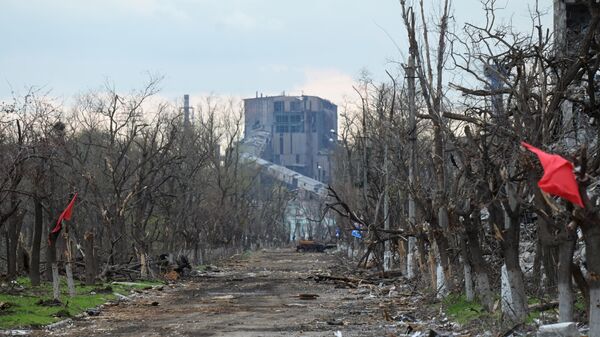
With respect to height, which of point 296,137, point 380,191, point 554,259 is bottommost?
point 554,259

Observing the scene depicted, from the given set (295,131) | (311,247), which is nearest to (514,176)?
(311,247)

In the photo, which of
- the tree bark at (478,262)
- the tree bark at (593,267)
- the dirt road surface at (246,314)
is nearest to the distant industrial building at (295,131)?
the dirt road surface at (246,314)

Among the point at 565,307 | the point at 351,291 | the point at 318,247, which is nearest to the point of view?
the point at 565,307

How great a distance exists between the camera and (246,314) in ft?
84.6

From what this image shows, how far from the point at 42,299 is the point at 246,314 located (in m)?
5.76

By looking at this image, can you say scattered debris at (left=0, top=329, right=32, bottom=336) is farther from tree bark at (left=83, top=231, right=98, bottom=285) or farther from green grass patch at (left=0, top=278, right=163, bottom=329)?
tree bark at (left=83, top=231, right=98, bottom=285)

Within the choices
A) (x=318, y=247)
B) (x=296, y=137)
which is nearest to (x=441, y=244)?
(x=318, y=247)

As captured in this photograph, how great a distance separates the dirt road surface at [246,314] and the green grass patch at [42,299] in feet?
2.31

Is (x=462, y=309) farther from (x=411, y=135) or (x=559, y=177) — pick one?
(x=559, y=177)

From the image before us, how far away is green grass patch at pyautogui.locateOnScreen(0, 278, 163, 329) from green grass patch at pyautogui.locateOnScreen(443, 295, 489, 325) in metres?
9.43

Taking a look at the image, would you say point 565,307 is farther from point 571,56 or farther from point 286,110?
point 286,110

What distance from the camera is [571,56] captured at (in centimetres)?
→ 1830

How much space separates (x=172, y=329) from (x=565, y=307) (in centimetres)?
940

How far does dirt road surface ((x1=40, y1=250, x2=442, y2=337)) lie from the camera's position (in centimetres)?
2105
